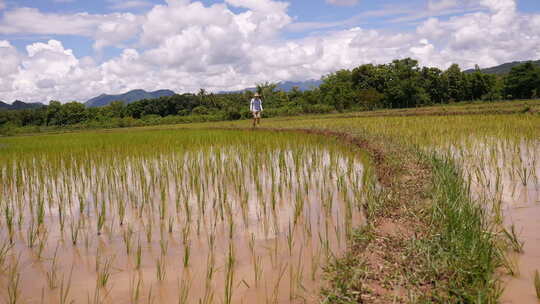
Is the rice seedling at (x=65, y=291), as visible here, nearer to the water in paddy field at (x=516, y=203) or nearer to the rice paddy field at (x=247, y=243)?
the rice paddy field at (x=247, y=243)

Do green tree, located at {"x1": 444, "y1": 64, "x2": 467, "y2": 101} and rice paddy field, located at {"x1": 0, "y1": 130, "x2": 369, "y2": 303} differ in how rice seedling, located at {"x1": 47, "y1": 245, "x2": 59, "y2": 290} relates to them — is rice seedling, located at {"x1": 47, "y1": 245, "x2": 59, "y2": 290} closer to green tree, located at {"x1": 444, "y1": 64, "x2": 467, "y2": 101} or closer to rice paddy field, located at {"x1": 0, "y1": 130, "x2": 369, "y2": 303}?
rice paddy field, located at {"x1": 0, "y1": 130, "x2": 369, "y2": 303}

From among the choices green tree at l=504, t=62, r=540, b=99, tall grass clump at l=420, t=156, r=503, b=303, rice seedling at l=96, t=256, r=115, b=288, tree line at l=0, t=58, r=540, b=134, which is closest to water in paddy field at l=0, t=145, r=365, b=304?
rice seedling at l=96, t=256, r=115, b=288

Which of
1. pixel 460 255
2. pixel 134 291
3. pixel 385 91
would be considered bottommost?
pixel 134 291

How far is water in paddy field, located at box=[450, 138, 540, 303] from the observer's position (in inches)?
65.9

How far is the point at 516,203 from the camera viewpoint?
2.91 m

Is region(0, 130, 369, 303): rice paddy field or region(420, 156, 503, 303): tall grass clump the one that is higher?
region(420, 156, 503, 303): tall grass clump

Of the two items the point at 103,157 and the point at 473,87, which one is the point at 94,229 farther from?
the point at 473,87

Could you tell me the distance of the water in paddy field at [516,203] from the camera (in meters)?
1.67

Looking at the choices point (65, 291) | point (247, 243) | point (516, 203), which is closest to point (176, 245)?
point (247, 243)

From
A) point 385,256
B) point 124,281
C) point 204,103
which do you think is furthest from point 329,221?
point 204,103

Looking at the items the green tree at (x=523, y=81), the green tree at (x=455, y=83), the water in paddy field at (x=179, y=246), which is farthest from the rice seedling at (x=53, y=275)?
the green tree at (x=455, y=83)

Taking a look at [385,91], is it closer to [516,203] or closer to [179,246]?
[516,203]

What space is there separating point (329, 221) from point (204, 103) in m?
49.4

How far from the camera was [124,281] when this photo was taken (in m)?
2.00
